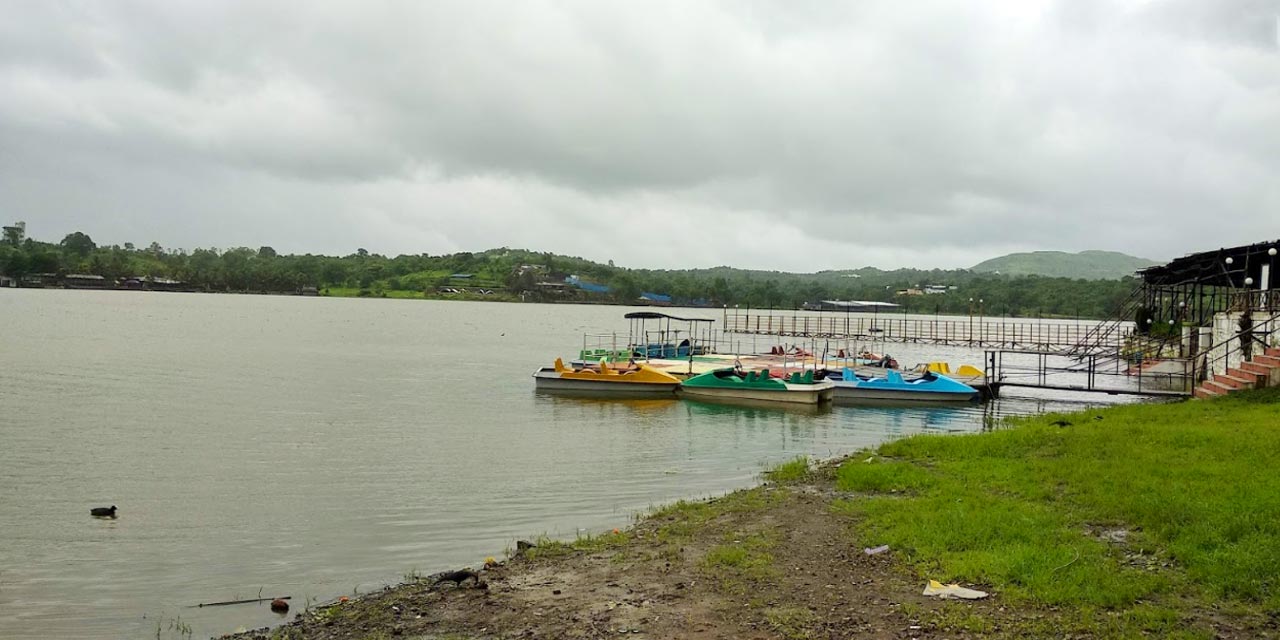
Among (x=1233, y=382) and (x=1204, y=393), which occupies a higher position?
(x=1233, y=382)

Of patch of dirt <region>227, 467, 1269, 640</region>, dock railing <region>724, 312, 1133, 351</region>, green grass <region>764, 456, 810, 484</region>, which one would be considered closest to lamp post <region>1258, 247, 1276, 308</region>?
dock railing <region>724, 312, 1133, 351</region>

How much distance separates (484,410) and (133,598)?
76.6ft

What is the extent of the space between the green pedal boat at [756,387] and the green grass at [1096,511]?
18.4 meters

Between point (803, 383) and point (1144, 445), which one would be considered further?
point (803, 383)

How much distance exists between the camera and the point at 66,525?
51.4 feet

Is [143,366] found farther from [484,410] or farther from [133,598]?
[133,598]

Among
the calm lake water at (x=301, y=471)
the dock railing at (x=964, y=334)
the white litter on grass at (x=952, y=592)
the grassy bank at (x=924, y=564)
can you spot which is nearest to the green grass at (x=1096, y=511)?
the grassy bank at (x=924, y=564)

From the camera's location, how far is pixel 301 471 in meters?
21.3

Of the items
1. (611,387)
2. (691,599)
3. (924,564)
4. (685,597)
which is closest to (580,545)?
(685,597)

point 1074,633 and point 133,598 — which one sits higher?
point 1074,633

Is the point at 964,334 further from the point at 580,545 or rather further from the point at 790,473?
the point at 580,545

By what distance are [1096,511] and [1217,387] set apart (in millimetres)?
18221

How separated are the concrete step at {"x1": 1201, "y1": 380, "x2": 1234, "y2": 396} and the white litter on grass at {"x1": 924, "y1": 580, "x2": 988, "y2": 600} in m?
19.9

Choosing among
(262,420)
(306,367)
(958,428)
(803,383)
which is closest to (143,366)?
(306,367)
